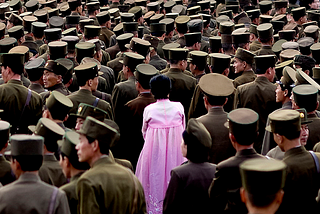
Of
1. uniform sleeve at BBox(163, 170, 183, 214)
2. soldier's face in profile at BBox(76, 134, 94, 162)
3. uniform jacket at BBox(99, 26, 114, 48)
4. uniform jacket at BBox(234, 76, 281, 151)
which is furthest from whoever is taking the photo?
uniform jacket at BBox(99, 26, 114, 48)

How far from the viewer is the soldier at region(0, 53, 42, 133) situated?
5555mm

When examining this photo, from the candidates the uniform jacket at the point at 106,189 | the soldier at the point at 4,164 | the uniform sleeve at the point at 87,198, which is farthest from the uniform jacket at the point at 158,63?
the uniform sleeve at the point at 87,198

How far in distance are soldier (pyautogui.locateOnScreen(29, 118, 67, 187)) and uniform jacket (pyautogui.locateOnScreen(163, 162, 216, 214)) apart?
800 mm

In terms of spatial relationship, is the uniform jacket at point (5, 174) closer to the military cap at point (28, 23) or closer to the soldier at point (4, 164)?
the soldier at point (4, 164)

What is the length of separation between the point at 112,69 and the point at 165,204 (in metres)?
4.06

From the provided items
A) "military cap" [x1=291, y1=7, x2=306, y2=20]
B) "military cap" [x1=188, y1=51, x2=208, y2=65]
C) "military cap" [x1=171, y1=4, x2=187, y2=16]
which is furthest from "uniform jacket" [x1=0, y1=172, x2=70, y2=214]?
"military cap" [x1=171, y1=4, x2=187, y2=16]

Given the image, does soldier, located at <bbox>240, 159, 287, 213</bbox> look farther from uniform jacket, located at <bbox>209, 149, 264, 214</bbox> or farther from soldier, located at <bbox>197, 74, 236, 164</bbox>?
soldier, located at <bbox>197, 74, 236, 164</bbox>

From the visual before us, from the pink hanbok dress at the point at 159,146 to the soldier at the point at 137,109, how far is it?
22.0 inches

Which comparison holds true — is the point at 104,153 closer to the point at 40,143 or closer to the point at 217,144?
the point at 40,143

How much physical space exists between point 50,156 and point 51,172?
13cm

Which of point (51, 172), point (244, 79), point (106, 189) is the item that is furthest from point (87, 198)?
point (244, 79)

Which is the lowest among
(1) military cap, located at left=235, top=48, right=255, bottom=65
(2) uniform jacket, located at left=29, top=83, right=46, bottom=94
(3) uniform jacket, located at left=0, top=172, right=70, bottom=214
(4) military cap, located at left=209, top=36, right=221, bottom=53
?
(4) military cap, located at left=209, top=36, right=221, bottom=53

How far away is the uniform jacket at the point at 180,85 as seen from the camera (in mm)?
6410

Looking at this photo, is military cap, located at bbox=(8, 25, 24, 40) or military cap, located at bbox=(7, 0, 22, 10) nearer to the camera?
military cap, located at bbox=(8, 25, 24, 40)
